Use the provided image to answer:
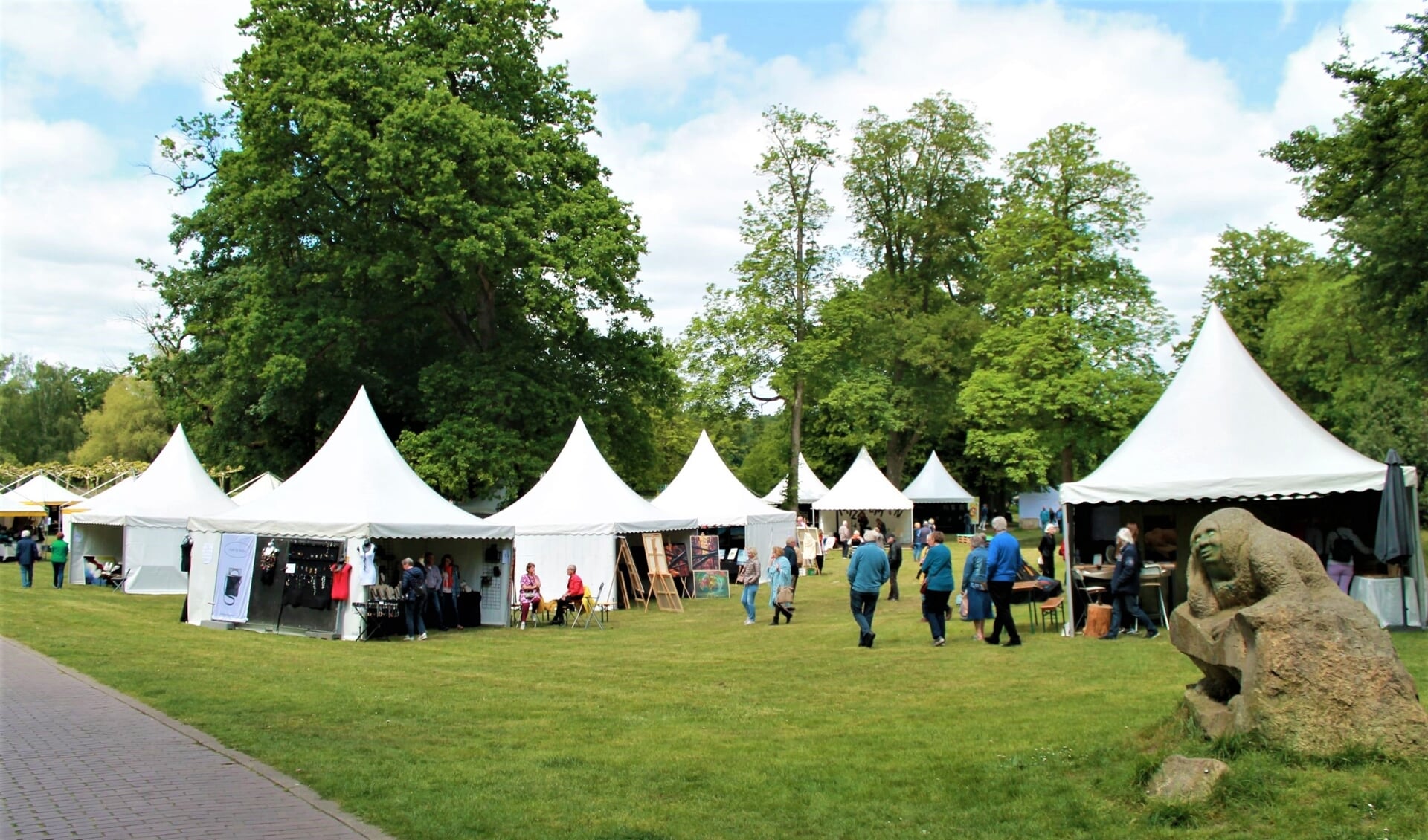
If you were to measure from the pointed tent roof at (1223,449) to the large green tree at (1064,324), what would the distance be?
18415mm

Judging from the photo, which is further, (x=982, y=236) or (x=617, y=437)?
(x=982, y=236)

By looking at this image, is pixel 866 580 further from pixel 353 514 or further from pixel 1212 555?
pixel 353 514

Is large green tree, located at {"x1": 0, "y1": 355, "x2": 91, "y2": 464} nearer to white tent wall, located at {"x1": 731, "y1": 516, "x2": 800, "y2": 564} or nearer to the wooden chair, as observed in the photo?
white tent wall, located at {"x1": 731, "y1": 516, "x2": 800, "y2": 564}

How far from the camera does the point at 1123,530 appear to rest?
14.8 meters

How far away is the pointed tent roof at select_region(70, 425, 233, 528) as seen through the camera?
26625 mm

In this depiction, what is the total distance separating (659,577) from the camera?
75.8 feet

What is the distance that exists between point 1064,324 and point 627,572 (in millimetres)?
18849

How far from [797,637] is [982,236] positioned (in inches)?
1029

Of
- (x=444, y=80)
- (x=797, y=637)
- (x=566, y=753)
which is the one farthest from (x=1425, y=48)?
(x=444, y=80)

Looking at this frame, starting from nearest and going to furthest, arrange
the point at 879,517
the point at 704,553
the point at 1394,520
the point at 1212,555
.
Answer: the point at 1212,555 < the point at 1394,520 < the point at 704,553 < the point at 879,517

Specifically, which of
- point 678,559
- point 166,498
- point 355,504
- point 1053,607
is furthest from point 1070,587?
point 166,498

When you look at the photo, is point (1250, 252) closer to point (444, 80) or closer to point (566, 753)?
point (444, 80)

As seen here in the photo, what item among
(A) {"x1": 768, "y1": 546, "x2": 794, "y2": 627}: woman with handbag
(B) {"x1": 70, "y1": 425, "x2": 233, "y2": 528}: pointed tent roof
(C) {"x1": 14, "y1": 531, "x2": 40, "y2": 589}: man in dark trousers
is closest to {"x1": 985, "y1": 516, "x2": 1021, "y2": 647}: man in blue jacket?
(A) {"x1": 768, "y1": 546, "x2": 794, "y2": 627}: woman with handbag

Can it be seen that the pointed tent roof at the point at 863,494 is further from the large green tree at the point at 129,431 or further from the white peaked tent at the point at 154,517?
the large green tree at the point at 129,431
